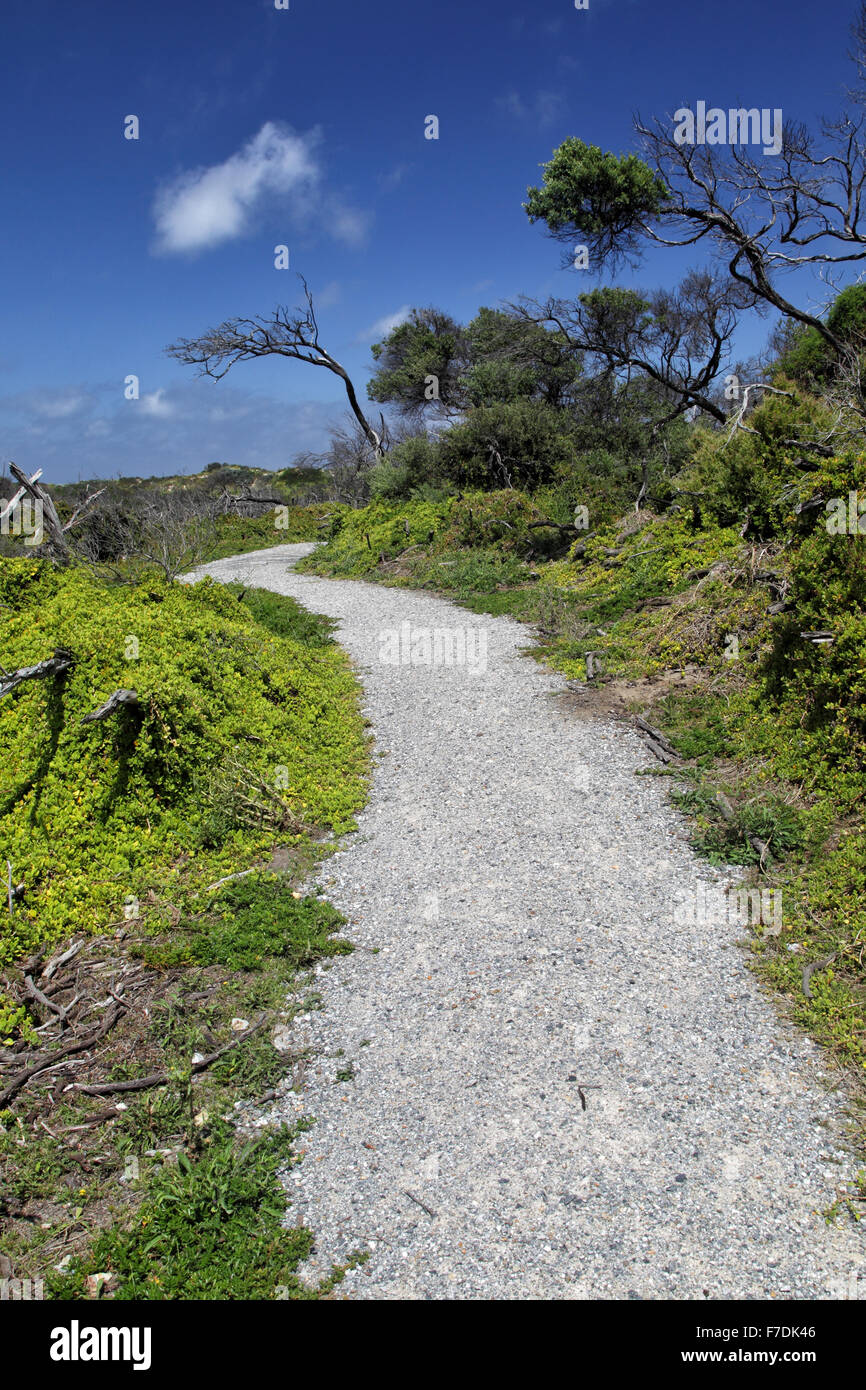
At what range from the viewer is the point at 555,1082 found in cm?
363

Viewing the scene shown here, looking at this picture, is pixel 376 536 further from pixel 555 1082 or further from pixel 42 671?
pixel 555 1082

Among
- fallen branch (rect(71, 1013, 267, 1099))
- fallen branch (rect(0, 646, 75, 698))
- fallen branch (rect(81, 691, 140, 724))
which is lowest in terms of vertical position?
fallen branch (rect(71, 1013, 267, 1099))

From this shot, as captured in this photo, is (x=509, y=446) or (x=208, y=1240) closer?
(x=208, y=1240)

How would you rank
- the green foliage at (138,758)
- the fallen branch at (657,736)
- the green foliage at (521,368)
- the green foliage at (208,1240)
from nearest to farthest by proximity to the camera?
the green foliage at (208,1240)
the green foliage at (138,758)
the fallen branch at (657,736)
the green foliage at (521,368)

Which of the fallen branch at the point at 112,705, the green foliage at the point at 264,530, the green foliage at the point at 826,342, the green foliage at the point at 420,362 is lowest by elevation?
the fallen branch at the point at 112,705

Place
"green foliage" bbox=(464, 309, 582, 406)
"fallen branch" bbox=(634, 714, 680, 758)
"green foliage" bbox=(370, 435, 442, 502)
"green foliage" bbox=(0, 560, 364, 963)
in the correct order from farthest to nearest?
"green foliage" bbox=(370, 435, 442, 502), "green foliage" bbox=(464, 309, 582, 406), "fallen branch" bbox=(634, 714, 680, 758), "green foliage" bbox=(0, 560, 364, 963)

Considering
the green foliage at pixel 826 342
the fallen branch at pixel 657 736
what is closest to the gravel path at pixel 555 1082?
the fallen branch at pixel 657 736

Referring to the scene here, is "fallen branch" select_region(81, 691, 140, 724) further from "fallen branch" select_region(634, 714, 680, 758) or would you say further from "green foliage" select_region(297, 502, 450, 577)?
"green foliage" select_region(297, 502, 450, 577)

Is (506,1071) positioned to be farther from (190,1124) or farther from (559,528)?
(559,528)

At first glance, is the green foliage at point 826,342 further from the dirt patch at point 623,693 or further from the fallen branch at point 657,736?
the fallen branch at point 657,736

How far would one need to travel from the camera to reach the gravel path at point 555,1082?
282 cm

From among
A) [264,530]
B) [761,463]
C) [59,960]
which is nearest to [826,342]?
[761,463]

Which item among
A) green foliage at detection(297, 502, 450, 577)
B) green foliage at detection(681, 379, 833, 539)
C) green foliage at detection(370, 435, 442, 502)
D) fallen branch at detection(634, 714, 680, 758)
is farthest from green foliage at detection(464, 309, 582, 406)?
fallen branch at detection(634, 714, 680, 758)

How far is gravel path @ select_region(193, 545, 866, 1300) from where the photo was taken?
9.24ft
